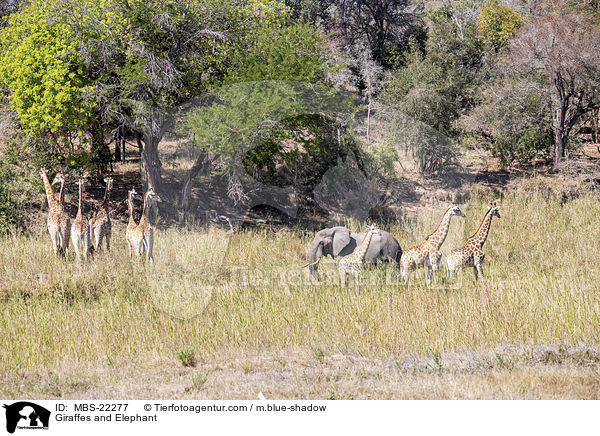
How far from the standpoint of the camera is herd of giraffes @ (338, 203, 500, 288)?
26.5ft

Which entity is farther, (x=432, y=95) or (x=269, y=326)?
(x=432, y=95)

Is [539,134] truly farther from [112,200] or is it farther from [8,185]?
[8,185]

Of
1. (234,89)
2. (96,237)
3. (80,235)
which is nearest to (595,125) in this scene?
(234,89)

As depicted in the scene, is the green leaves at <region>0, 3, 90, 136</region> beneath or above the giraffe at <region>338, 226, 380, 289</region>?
above

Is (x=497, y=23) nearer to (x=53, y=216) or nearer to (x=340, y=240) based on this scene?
(x=340, y=240)
